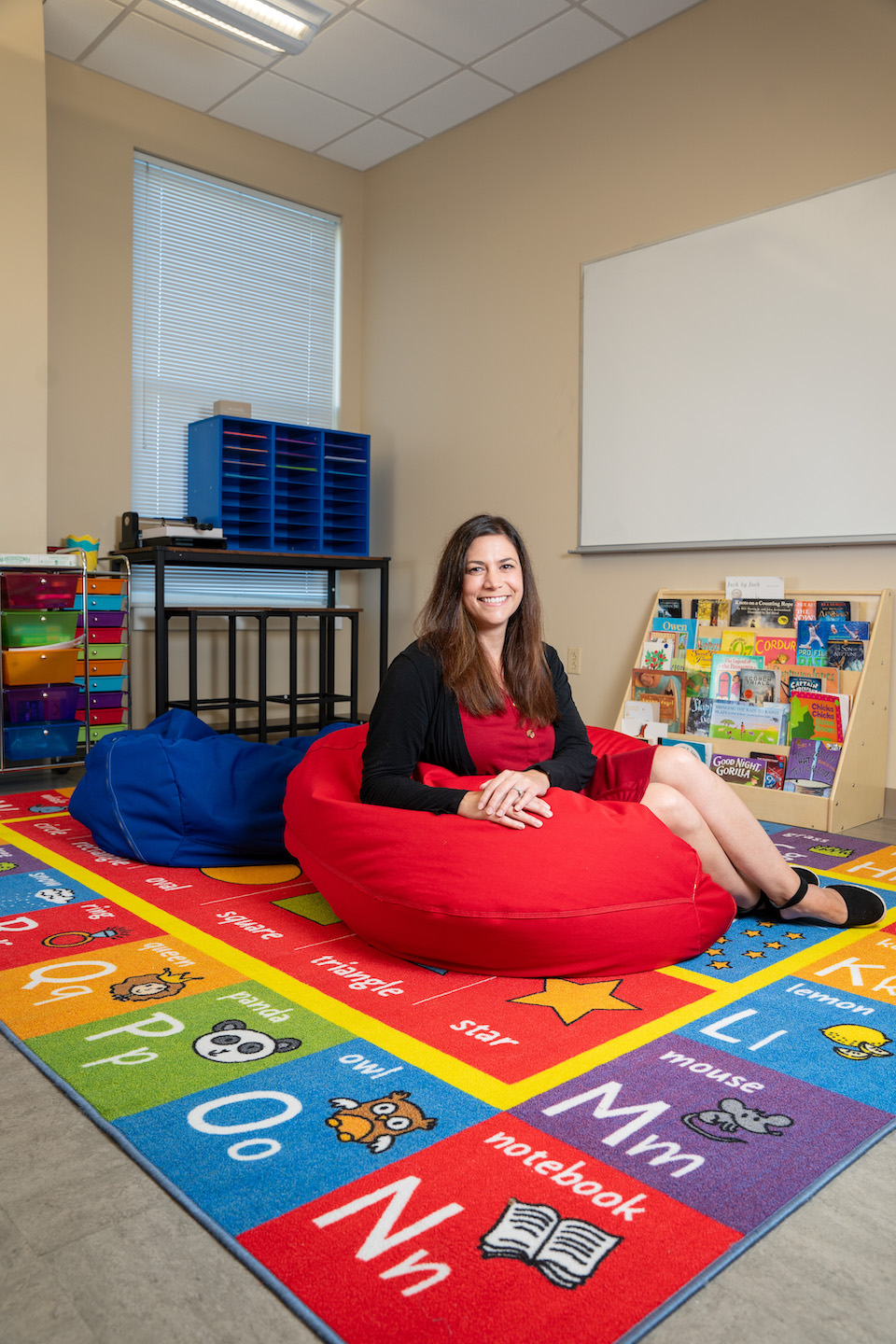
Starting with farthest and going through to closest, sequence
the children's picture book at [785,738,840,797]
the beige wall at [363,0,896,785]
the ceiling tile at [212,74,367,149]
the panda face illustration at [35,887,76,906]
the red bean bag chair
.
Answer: the ceiling tile at [212,74,367,149] < the beige wall at [363,0,896,785] < the children's picture book at [785,738,840,797] < the panda face illustration at [35,887,76,906] < the red bean bag chair

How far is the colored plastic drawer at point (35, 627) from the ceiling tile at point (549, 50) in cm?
293

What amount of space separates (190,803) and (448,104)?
3685 mm

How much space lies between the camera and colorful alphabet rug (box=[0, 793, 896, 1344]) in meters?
1.00

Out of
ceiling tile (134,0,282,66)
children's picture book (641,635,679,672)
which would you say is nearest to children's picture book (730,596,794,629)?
children's picture book (641,635,679,672)

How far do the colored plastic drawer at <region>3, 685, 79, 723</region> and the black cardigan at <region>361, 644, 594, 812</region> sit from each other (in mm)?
2052

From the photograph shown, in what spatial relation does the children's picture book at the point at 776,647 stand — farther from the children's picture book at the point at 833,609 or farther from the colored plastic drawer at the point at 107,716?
the colored plastic drawer at the point at 107,716

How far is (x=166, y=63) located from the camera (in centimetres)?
→ 421

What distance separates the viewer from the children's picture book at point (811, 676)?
322 cm

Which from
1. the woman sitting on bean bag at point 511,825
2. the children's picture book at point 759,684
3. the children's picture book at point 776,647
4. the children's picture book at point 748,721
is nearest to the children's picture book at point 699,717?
the children's picture book at point 748,721

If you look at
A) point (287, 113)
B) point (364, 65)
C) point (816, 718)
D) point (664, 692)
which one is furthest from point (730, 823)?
point (287, 113)

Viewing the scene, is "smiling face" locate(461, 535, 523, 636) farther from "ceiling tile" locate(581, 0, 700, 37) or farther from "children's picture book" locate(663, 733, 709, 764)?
"ceiling tile" locate(581, 0, 700, 37)

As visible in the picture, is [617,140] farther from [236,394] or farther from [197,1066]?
[197,1066]

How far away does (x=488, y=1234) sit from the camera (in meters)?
1.05

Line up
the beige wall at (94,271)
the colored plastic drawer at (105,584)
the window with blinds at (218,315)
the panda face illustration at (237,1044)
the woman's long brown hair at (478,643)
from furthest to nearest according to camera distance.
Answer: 1. the window with blinds at (218,315)
2. the beige wall at (94,271)
3. the colored plastic drawer at (105,584)
4. the woman's long brown hair at (478,643)
5. the panda face illustration at (237,1044)
